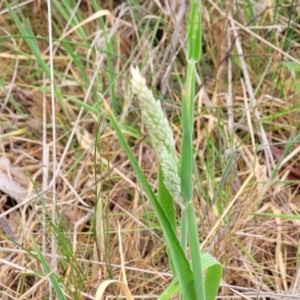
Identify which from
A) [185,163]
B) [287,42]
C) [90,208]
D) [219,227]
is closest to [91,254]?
[90,208]

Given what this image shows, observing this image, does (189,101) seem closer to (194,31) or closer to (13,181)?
(194,31)

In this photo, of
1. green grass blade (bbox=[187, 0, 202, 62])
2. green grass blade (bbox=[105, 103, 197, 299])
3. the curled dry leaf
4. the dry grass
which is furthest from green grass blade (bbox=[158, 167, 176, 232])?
the curled dry leaf

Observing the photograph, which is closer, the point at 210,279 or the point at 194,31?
the point at 194,31

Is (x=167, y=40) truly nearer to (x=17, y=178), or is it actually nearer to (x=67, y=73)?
(x=67, y=73)

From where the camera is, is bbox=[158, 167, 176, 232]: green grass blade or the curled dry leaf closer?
bbox=[158, 167, 176, 232]: green grass blade

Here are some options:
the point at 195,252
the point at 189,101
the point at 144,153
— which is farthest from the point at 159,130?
the point at 144,153

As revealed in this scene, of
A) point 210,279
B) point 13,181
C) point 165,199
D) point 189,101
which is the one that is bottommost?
point 13,181

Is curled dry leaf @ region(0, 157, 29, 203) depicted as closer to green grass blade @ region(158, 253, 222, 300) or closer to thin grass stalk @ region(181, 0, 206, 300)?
green grass blade @ region(158, 253, 222, 300)
